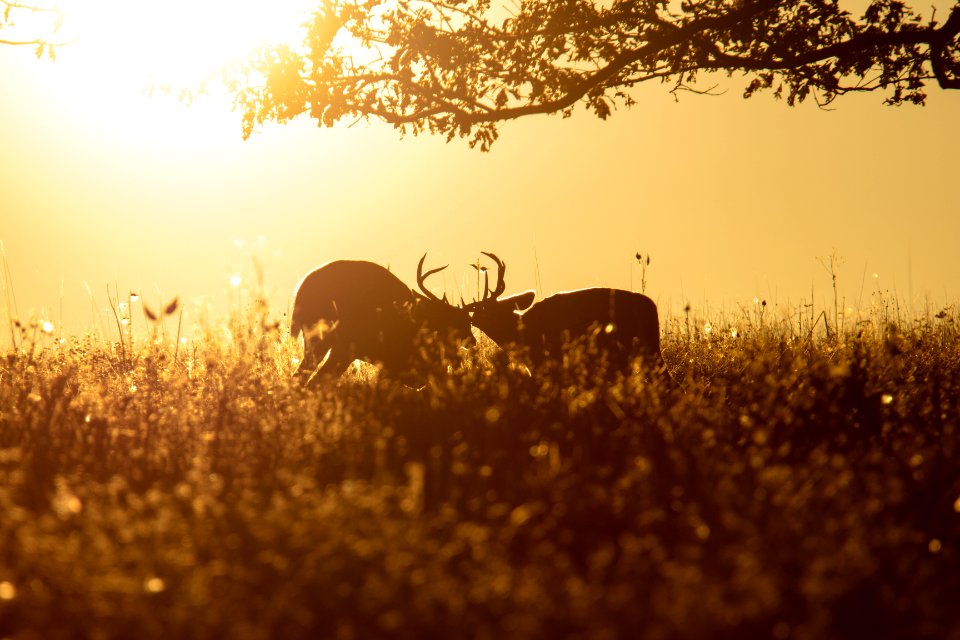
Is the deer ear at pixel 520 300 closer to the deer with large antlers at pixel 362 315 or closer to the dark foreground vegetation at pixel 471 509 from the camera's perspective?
the deer with large antlers at pixel 362 315

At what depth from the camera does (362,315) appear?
893 centimetres

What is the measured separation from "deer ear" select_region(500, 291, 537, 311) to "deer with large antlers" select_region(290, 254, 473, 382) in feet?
1.84

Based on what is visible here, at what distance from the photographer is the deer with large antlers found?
28.3ft

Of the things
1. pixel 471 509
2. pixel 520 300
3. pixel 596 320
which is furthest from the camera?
pixel 520 300

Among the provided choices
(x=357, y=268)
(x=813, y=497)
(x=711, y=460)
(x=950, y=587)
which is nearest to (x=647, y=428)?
(x=711, y=460)

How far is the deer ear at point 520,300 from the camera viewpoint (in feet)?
31.7

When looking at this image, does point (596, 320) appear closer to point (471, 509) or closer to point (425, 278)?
point (425, 278)

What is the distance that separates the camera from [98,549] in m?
3.48

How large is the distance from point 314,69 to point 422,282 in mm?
2728

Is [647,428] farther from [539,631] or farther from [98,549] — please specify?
[98,549]

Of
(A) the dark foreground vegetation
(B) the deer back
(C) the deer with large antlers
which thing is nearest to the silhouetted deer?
(B) the deer back

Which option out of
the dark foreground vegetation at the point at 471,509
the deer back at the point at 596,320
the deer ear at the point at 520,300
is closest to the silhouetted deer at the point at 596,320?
the deer back at the point at 596,320

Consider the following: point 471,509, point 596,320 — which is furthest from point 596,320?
point 471,509

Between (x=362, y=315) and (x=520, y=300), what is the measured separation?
5.80 feet
